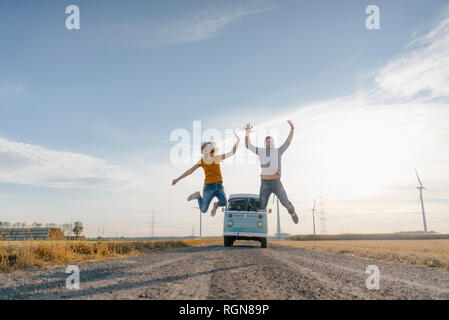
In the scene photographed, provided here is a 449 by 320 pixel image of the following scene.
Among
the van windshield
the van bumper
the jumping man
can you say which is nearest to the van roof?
the van windshield

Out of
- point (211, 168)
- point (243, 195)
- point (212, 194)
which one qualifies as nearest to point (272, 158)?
point (211, 168)

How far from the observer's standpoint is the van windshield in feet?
48.6

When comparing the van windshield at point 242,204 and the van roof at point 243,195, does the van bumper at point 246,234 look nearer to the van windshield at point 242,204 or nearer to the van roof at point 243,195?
the van windshield at point 242,204

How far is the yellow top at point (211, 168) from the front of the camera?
789cm

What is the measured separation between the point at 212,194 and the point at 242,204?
729 centimetres

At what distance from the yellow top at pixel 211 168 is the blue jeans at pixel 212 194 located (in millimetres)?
131

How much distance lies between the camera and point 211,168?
7.90 metres

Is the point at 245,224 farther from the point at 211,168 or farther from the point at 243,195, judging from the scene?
the point at 211,168

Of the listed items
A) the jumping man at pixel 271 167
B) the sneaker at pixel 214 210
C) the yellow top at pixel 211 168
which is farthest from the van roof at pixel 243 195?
the yellow top at pixel 211 168

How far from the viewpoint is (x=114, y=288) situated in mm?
3363

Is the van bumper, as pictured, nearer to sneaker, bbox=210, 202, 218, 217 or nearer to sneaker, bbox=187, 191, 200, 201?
sneaker, bbox=210, 202, 218, 217
